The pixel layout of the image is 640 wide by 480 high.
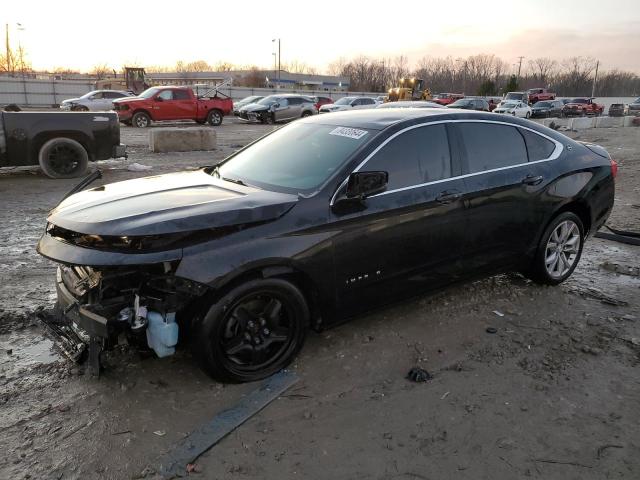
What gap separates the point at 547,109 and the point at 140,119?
103 feet

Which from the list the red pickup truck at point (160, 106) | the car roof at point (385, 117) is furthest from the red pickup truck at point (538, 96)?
the car roof at point (385, 117)

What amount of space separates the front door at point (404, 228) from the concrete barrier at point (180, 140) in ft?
40.1

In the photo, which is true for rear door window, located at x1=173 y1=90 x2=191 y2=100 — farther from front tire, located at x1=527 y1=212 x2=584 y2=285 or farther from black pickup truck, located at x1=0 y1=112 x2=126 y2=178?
front tire, located at x1=527 y1=212 x2=584 y2=285

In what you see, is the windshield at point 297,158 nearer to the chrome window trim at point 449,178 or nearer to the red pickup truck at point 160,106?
the chrome window trim at point 449,178

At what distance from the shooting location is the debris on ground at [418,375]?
138 inches

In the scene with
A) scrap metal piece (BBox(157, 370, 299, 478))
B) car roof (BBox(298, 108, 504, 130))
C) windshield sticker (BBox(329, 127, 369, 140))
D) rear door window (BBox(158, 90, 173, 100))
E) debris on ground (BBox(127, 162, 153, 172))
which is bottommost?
scrap metal piece (BBox(157, 370, 299, 478))

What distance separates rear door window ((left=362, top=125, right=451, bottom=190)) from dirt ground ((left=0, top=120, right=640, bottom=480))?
3.98 feet

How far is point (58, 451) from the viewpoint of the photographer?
2783mm

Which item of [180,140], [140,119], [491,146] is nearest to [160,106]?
[140,119]

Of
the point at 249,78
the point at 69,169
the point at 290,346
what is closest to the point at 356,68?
the point at 249,78

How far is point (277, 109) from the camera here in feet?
92.4

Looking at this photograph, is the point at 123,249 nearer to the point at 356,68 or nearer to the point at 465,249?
the point at 465,249

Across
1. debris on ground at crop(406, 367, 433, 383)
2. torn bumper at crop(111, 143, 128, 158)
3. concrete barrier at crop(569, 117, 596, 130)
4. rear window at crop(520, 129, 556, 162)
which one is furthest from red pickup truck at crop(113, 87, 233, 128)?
debris on ground at crop(406, 367, 433, 383)

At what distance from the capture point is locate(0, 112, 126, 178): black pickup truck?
9688mm
